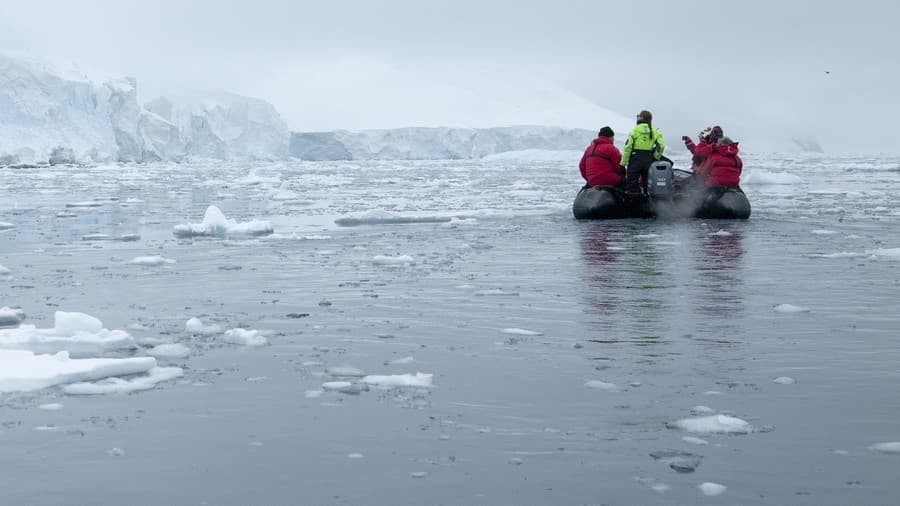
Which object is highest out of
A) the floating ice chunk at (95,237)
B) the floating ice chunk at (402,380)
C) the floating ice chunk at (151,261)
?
the floating ice chunk at (402,380)

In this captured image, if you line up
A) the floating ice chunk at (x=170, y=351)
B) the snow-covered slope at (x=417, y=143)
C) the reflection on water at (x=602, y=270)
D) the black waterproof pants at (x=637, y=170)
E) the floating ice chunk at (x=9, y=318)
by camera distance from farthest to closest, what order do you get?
the snow-covered slope at (x=417, y=143) < the black waterproof pants at (x=637, y=170) < the reflection on water at (x=602, y=270) < the floating ice chunk at (x=9, y=318) < the floating ice chunk at (x=170, y=351)

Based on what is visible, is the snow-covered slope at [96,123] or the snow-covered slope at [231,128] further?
the snow-covered slope at [231,128]

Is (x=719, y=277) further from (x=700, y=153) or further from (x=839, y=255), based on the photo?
(x=700, y=153)

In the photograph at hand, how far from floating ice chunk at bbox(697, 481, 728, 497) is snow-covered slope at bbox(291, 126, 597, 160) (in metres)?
74.5

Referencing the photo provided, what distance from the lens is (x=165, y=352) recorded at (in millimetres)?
5160

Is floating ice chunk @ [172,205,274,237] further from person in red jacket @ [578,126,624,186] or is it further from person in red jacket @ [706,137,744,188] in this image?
person in red jacket @ [706,137,744,188]

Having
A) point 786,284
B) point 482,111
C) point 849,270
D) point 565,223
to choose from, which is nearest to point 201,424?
point 786,284

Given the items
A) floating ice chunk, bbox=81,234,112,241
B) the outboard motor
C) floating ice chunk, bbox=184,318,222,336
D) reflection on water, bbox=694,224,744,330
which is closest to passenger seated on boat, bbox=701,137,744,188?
the outboard motor

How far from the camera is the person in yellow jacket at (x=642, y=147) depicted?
1329cm

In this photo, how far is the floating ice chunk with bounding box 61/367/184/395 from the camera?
4.37 m

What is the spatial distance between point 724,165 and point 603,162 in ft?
5.21

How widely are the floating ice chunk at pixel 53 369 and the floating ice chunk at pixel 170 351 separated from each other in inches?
13.1

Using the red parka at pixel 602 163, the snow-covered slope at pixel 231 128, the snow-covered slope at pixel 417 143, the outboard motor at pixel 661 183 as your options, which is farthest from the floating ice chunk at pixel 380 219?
the snow-covered slope at pixel 417 143

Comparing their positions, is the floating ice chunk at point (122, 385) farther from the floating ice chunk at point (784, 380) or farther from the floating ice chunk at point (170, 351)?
the floating ice chunk at point (784, 380)
